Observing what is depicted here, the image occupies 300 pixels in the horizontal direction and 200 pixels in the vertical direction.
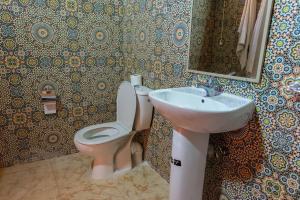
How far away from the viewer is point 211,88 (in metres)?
1.27

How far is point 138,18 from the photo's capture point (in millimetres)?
1931

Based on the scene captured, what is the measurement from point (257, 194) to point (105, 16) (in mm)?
1886

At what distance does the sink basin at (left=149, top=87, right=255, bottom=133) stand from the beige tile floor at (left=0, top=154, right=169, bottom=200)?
90 cm

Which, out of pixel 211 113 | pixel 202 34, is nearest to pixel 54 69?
pixel 202 34

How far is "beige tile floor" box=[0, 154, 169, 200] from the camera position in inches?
65.0

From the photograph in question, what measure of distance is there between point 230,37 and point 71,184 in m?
1.63

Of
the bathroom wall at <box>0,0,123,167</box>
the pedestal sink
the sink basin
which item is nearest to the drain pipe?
the bathroom wall at <box>0,0,123,167</box>

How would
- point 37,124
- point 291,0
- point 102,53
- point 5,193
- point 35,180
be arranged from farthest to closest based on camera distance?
point 102,53 → point 37,124 → point 35,180 → point 5,193 → point 291,0

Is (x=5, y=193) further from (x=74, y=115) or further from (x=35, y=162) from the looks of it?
(x=74, y=115)

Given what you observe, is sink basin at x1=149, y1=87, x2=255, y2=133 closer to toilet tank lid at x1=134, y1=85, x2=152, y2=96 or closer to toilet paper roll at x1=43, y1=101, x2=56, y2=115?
toilet tank lid at x1=134, y1=85, x2=152, y2=96

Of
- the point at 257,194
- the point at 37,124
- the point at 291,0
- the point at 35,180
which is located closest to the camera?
the point at 291,0

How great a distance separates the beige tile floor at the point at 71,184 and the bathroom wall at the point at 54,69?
0.16 meters

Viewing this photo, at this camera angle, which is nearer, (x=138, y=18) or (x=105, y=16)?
(x=138, y=18)

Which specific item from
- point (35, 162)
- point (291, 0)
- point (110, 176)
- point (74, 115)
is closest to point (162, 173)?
point (110, 176)
